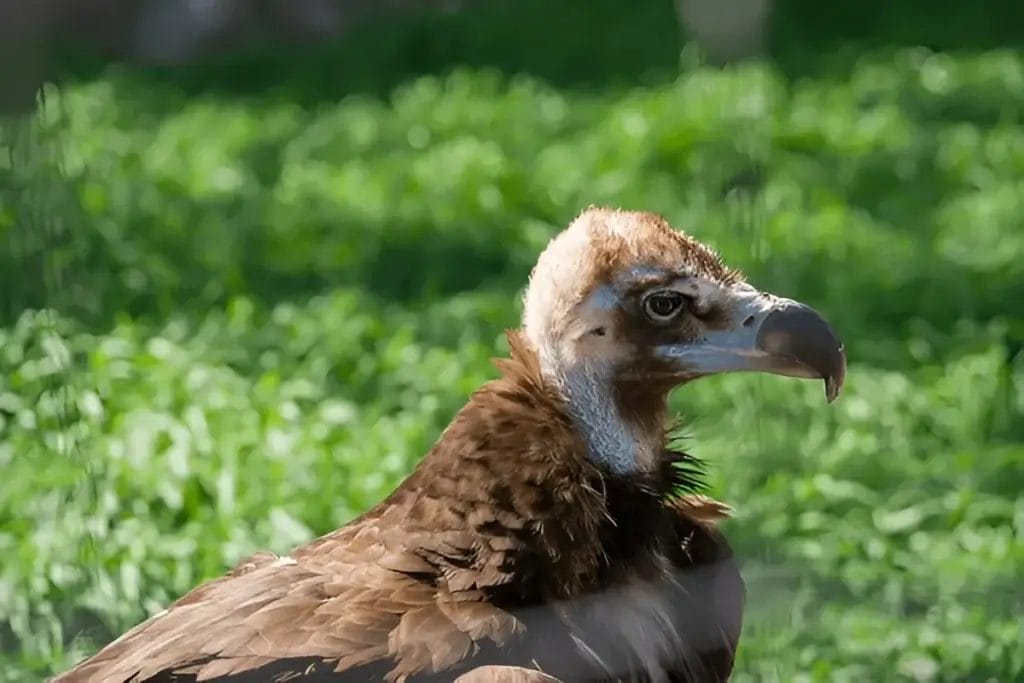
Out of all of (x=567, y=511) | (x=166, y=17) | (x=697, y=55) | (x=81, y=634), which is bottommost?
(x=81, y=634)

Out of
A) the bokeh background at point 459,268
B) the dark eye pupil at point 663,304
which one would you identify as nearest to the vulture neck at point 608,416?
the dark eye pupil at point 663,304

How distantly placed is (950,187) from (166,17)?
3.39m

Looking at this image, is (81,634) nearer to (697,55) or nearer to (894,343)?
(894,343)

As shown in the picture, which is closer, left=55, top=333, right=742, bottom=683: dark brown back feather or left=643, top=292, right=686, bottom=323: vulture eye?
left=55, top=333, right=742, bottom=683: dark brown back feather

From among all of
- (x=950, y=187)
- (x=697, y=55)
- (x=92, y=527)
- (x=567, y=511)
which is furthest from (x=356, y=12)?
(x=567, y=511)

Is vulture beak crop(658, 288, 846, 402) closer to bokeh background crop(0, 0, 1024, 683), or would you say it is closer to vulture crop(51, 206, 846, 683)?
vulture crop(51, 206, 846, 683)

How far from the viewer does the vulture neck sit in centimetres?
236

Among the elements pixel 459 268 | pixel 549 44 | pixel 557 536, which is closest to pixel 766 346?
pixel 557 536

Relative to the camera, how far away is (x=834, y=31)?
7.07m

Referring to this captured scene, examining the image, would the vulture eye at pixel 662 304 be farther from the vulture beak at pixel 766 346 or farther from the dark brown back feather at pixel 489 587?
the dark brown back feather at pixel 489 587

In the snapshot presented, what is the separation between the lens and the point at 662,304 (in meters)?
2.36

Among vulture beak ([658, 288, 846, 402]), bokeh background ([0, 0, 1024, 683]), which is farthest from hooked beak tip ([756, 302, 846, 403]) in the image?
bokeh background ([0, 0, 1024, 683])

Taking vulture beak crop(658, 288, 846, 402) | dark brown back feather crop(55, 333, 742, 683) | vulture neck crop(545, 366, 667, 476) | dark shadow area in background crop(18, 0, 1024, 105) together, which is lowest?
dark brown back feather crop(55, 333, 742, 683)

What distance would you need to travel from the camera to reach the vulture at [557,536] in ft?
6.97
